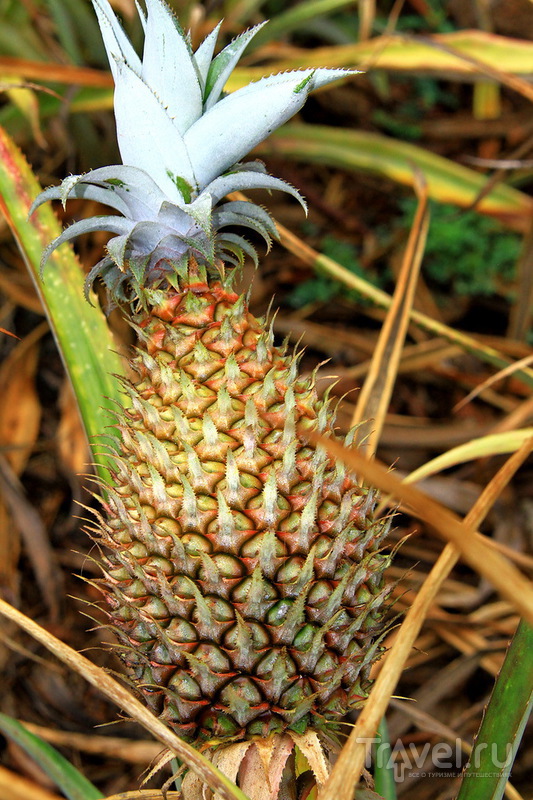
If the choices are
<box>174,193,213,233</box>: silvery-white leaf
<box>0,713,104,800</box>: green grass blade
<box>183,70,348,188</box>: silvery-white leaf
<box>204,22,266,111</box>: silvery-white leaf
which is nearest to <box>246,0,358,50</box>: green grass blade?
<box>204,22,266,111</box>: silvery-white leaf

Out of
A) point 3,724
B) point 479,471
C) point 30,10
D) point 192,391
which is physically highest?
point 30,10

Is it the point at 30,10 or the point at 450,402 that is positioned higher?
the point at 30,10

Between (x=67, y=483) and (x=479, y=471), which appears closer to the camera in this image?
(x=479, y=471)

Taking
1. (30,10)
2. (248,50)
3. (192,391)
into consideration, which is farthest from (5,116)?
(192,391)

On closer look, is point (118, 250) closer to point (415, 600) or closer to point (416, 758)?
point (415, 600)

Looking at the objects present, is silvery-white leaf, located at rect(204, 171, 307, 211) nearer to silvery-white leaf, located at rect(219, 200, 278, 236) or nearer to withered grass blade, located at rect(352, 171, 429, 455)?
silvery-white leaf, located at rect(219, 200, 278, 236)

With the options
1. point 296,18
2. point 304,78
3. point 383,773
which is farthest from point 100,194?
point 296,18

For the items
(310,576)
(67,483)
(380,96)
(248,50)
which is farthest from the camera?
(380,96)

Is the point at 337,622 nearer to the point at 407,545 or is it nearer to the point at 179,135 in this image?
the point at 179,135
